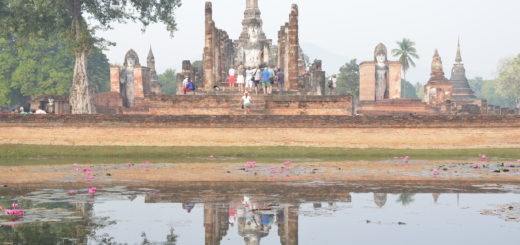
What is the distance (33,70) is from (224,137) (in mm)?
39868

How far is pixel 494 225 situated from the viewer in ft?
28.4

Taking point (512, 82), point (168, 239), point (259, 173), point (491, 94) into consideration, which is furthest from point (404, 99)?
point (491, 94)

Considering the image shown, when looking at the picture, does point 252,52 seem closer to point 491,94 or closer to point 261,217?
point 261,217

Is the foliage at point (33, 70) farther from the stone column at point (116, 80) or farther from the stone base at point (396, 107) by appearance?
the stone base at point (396, 107)

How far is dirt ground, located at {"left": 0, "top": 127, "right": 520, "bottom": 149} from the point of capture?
2200cm

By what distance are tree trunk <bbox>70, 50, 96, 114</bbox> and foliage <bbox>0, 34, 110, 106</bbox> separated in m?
24.0

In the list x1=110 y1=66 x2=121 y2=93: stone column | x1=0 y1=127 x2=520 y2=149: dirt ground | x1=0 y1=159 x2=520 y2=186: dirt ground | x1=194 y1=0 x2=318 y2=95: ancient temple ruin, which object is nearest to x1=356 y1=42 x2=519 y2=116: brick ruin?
x1=194 y1=0 x2=318 y2=95: ancient temple ruin

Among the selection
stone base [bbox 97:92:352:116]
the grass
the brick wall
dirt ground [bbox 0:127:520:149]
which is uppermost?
stone base [bbox 97:92:352:116]

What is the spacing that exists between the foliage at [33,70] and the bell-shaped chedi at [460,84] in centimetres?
3053

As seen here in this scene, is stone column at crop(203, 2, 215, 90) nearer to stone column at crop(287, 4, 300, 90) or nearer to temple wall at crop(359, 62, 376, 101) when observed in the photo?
stone column at crop(287, 4, 300, 90)

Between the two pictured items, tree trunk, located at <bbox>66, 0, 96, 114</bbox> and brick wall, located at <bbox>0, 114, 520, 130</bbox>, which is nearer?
brick wall, located at <bbox>0, 114, 520, 130</bbox>

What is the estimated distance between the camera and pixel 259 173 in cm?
1487

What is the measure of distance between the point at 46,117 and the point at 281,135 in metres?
7.09

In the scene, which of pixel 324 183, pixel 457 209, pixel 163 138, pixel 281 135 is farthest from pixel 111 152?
pixel 457 209
